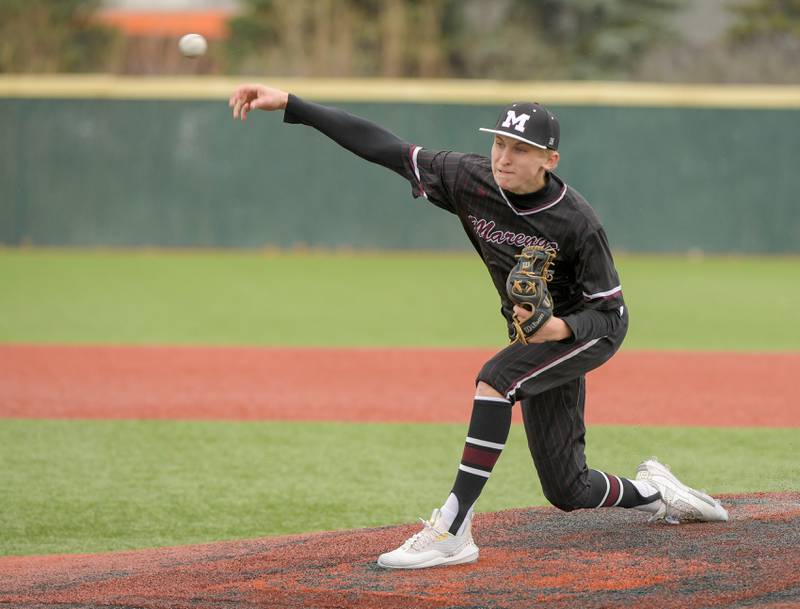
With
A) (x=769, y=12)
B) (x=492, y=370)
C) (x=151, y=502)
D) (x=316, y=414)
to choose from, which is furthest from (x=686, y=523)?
(x=769, y=12)

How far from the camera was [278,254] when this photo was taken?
2088 cm

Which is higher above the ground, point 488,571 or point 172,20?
point 172,20

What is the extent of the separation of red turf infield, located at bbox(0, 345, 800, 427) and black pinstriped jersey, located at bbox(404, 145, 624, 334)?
3678 mm

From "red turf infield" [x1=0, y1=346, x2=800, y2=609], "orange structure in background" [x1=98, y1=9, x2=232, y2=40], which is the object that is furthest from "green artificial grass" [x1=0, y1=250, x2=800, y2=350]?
"orange structure in background" [x1=98, y1=9, x2=232, y2=40]

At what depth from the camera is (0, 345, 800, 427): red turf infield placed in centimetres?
841

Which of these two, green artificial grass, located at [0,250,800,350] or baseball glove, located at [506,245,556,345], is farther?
green artificial grass, located at [0,250,800,350]

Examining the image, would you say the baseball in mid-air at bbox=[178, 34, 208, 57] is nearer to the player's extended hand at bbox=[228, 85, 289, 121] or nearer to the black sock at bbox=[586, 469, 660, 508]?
the player's extended hand at bbox=[228, 85, 289, 121]

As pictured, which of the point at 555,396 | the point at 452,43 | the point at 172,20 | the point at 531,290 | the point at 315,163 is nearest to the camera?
the point at 531,290

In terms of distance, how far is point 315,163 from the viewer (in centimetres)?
2062

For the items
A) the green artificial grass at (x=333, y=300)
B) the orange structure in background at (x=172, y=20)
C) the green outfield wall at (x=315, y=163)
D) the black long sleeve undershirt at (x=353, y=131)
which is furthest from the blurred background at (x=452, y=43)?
the black long sleeve undershirt at (x=353, y=131)

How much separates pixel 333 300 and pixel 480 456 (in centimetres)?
1112

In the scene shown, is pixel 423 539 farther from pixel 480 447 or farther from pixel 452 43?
pixel 452 43

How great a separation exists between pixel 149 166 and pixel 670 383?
43.0ft

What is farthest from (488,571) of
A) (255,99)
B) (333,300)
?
(333,300)
